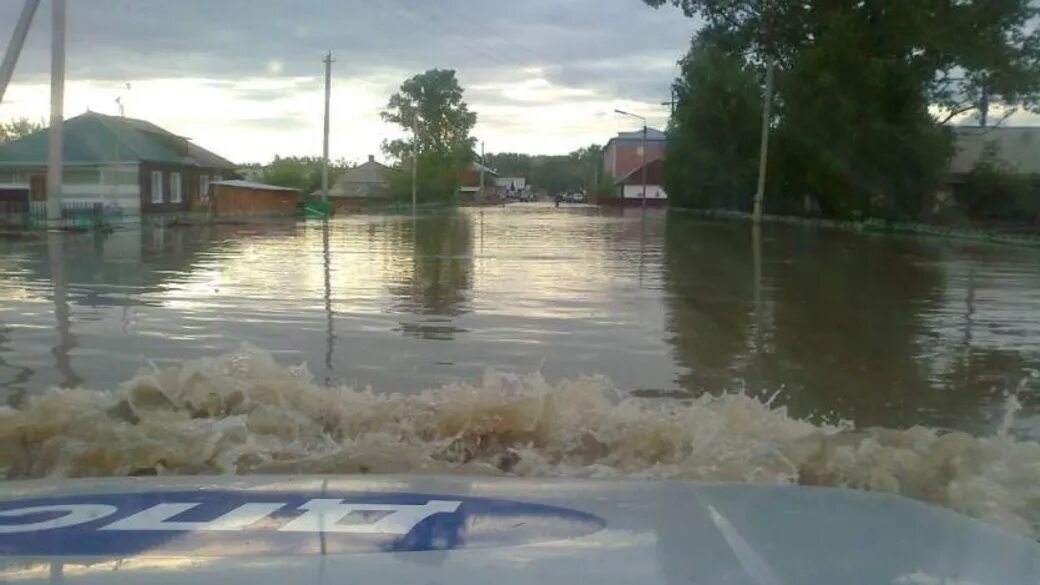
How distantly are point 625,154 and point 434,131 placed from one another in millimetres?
56715

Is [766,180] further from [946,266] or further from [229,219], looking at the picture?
[946,266]

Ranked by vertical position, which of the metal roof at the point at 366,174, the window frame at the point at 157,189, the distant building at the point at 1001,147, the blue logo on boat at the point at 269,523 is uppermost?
the distant building at the point at 1001,147

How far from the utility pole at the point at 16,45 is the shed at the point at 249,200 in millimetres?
39026

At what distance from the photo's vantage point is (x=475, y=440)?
7.24 metres

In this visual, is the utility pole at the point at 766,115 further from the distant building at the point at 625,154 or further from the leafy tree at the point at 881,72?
the distant building at the point at 625,154

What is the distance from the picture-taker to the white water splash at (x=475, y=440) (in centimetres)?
643

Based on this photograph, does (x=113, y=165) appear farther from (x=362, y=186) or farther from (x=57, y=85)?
(x=362, y=186)

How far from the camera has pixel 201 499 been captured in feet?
11.5

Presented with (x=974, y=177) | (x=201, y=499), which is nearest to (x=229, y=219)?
(x=974, y=177)

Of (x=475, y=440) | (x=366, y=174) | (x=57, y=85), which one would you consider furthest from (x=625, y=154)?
(x=475, y=440)

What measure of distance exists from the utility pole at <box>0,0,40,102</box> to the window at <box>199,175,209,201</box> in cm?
4012

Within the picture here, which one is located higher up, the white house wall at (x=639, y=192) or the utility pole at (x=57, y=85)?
the utility pole at (x=57, y=85)

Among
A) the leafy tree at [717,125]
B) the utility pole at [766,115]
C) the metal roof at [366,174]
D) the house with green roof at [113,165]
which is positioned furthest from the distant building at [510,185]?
the utility pole at [766,115]

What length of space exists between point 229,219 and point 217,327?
131ft
